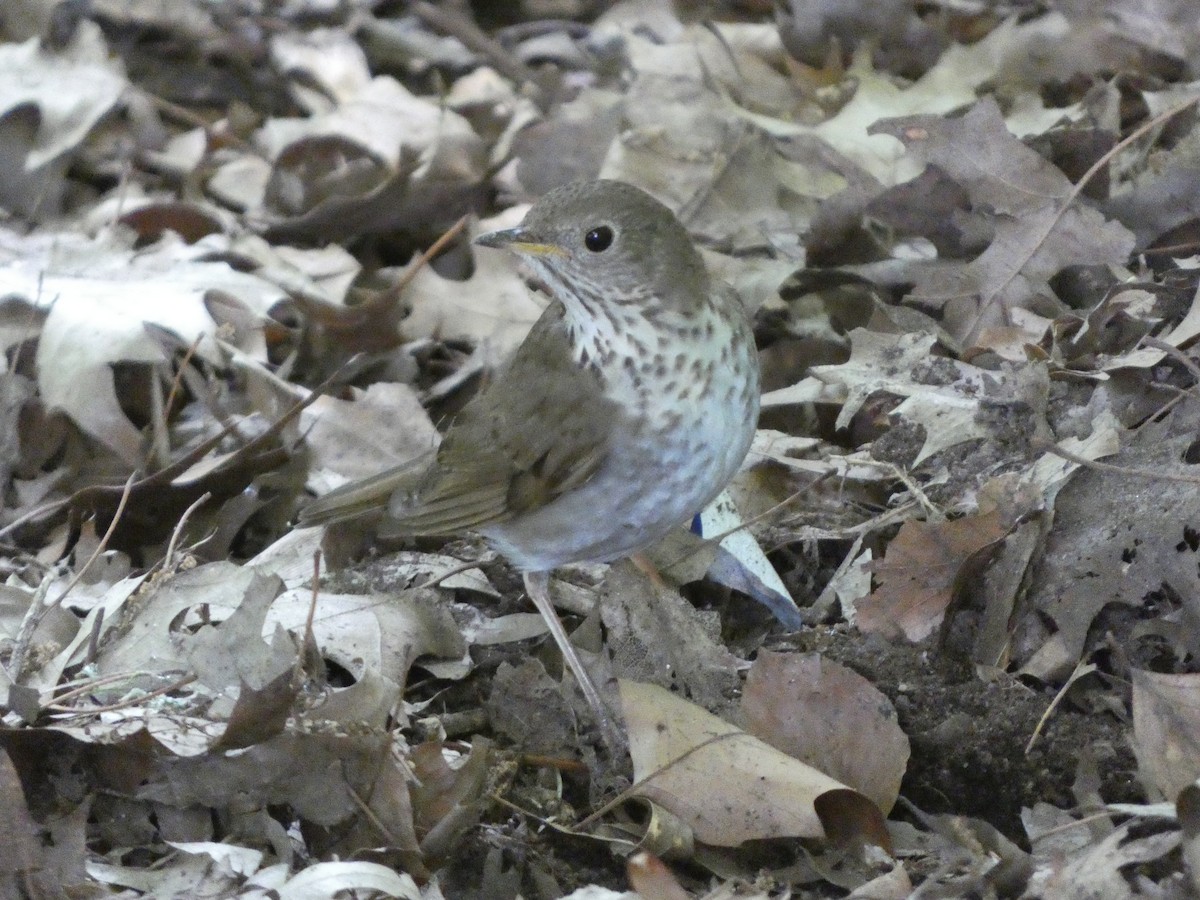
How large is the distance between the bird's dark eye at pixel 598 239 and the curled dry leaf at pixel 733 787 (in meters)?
1.11

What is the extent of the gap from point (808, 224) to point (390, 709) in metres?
2.61

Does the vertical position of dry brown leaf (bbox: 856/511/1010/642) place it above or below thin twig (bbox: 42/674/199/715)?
below

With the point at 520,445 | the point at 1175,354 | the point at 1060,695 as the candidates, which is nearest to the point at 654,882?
the point at 1060,695

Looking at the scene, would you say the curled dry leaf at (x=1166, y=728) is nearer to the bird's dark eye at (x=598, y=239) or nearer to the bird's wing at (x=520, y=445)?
the bird's wing at (x=520, y=445)

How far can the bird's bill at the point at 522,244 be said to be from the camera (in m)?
3.61

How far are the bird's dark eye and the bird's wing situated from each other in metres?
0.28

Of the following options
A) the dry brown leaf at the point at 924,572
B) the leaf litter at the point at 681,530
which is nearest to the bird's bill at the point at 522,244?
the leaf litter at the point at 681,530

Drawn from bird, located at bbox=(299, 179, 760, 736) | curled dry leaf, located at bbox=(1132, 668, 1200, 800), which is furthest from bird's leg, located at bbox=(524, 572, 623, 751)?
curled dry leaf, located at bbox=(1132, 668, 1200, 800)

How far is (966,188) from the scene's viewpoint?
450 cm

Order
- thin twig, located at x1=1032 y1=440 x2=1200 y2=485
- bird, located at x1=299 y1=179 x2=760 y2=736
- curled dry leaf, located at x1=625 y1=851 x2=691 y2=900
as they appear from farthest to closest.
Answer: bird, located at x1=299 y1=179 x2=760 y2=736 < thin twig, located at x1=1032 y1=440 x2=1200 y2=485 < curled dry leaf, located at x1=625 y1=851 x2=691 y2=900

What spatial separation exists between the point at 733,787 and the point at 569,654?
0.71 meters

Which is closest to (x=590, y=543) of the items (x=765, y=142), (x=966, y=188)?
(x=966, y=188)

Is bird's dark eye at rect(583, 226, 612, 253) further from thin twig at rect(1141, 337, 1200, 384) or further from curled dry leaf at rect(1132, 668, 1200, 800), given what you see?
curled dry leaf at rect(1132, 668, 1200, 800)

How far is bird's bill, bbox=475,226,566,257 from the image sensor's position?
3613 millimetres
